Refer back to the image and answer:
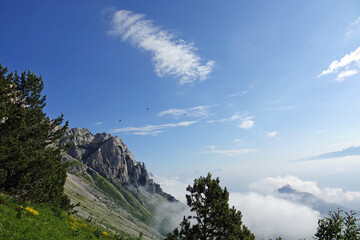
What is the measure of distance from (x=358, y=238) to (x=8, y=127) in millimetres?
38416

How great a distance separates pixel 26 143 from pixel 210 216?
25.7 meters

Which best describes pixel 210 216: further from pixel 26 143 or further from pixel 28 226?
pixel 26 143

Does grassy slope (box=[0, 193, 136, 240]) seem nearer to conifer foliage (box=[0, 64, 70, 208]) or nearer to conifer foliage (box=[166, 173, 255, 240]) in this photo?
conifer foliage (box=[0, 64, 70, 208])

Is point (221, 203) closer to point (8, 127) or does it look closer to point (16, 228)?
point (16, 228)

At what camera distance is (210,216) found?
24.4 metres

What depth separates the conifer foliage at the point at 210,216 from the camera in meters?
24.0

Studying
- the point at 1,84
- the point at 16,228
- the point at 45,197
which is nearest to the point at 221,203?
the point at 16,228

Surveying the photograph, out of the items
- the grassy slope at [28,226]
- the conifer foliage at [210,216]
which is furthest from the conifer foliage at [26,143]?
the conifer foliage at [210,216]

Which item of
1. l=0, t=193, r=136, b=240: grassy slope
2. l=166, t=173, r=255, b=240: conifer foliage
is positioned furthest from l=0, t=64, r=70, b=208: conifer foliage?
l=166, t=173, r=255, b=240: conifer foliage

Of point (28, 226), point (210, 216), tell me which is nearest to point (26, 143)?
point (28, 226)

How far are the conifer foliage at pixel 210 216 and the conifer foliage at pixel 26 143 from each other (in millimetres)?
19084

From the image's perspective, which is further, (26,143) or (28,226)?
(26,143)

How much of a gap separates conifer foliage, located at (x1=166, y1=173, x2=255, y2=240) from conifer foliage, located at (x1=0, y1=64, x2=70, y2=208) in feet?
62.6

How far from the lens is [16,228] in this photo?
1366cm
